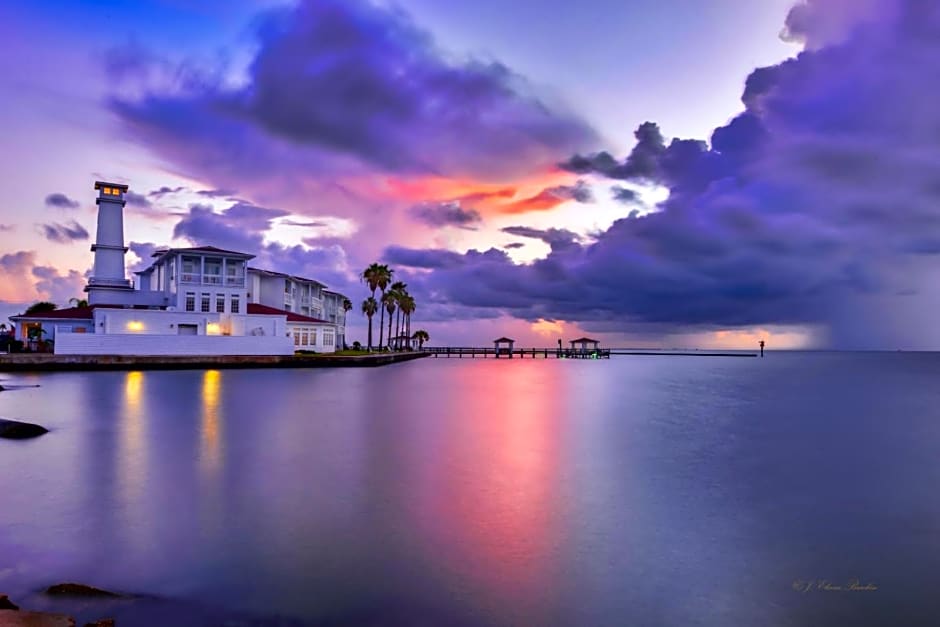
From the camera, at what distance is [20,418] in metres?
19.2

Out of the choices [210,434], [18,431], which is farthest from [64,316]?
[210,434]

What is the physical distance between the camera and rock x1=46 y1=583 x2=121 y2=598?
5816 millimetres

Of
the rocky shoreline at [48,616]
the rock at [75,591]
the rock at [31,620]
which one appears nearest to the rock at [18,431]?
the rock at [75,591]

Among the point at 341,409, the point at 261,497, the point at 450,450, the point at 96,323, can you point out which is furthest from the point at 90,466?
the point at 96,323

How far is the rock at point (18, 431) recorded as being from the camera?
1527 centimetres

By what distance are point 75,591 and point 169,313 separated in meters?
44.6

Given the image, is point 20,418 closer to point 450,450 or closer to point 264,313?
point 450,450

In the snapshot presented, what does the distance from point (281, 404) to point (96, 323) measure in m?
28.5

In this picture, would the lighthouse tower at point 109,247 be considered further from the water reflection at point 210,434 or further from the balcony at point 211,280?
the water reflection at point 210,434

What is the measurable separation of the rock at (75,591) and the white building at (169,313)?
1730 inches

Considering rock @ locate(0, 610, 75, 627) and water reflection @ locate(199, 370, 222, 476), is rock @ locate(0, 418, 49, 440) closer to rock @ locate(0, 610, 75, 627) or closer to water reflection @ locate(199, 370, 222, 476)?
water reflection @ locate(199, 370, 222, 476)

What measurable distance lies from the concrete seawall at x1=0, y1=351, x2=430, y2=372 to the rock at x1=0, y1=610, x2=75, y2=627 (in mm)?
44577

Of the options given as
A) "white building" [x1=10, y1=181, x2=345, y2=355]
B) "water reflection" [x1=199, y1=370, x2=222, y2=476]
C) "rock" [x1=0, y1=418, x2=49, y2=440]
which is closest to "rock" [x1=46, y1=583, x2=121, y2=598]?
"water reflection" [x1=199, y1=370, x2=222, y2=476]

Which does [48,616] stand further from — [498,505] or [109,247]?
[109,247]
